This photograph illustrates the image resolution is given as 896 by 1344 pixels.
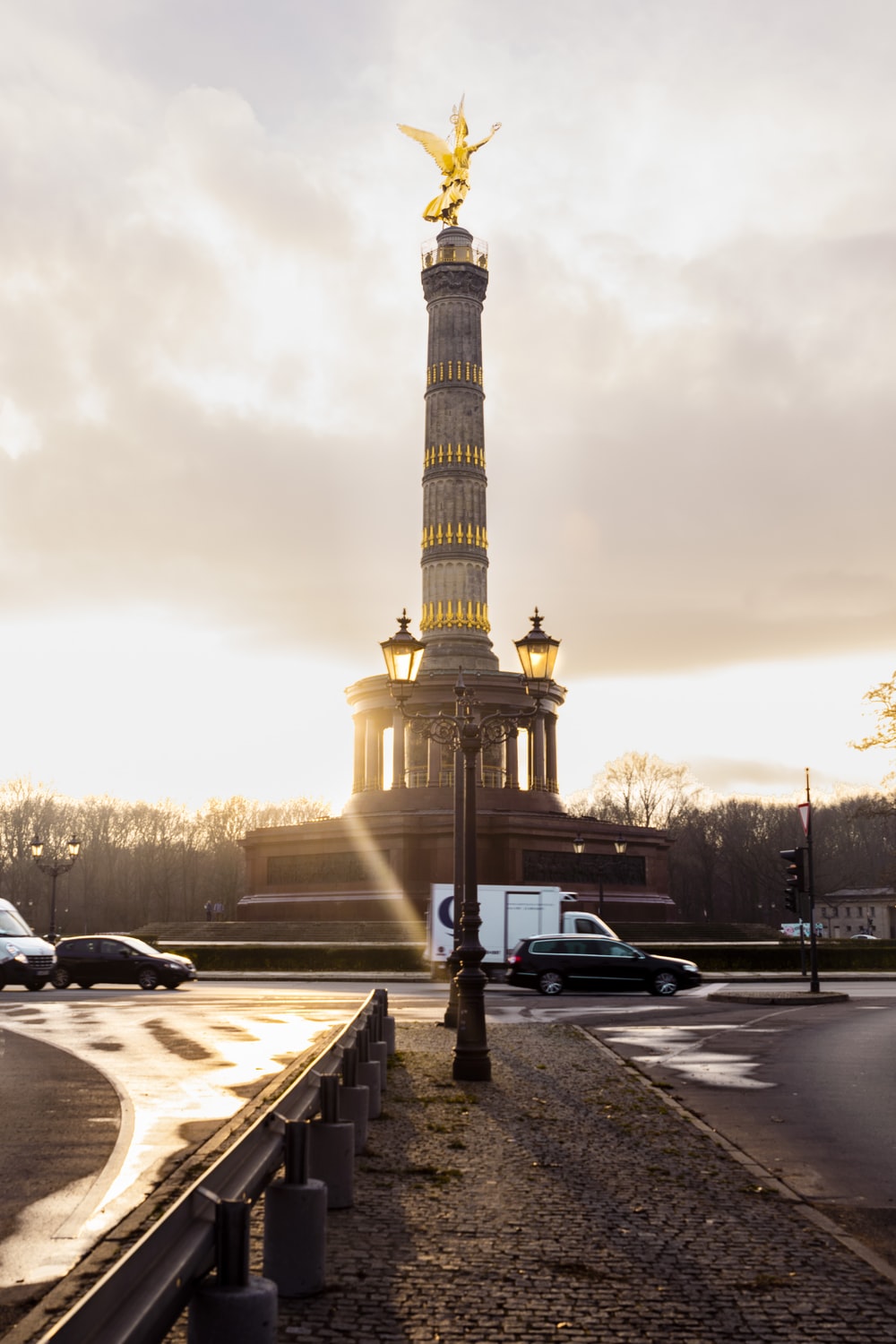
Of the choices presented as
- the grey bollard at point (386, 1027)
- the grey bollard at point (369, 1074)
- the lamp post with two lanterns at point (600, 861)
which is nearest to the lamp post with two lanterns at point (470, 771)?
the grey bollard at point (386, 1027)

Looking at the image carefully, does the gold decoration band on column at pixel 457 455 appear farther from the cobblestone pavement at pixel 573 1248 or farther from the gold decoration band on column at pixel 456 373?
the cobblestone pavement at pixel 573 1248

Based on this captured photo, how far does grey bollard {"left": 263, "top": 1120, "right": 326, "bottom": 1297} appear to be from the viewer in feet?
19.3

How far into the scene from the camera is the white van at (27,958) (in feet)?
102

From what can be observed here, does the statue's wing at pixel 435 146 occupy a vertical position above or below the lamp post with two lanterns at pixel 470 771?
above

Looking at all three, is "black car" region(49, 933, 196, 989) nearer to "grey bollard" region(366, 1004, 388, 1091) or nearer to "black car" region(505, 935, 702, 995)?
"black car" region(505, 935, 702, 995)

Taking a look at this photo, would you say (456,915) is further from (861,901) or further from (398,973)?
(861,901)

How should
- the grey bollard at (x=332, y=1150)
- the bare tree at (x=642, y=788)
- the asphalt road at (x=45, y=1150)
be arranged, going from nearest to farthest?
the asphalt road at (x=45, y=1150), the grey bollard at (x=332, y=1150), the bare tree at (x=642, y=788)

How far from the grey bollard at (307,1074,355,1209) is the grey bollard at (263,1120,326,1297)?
1032mm

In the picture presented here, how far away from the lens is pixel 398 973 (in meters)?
38.0

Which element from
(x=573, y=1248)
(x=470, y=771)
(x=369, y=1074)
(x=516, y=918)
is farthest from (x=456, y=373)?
(x=573, y=1248)

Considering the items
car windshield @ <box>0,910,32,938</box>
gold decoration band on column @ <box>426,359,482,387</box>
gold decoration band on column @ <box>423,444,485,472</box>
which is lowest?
car windshield @ <box>0,910,32,938</box>

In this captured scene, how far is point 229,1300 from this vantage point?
424cm

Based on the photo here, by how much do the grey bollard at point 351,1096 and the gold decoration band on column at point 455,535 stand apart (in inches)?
2163

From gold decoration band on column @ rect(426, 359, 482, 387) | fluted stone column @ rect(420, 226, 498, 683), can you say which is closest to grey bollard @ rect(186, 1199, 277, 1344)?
fluted stone column @ rect(420, 226, 498, 683)
